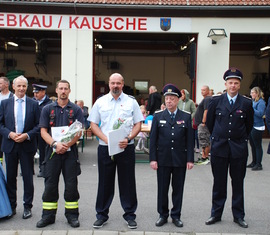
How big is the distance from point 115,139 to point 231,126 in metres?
1.64

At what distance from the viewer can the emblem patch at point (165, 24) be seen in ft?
42.2

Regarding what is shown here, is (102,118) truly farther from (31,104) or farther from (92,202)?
(92,202)

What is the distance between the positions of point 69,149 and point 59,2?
354 inches

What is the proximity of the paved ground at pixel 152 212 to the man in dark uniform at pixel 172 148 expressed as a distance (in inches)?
15.1

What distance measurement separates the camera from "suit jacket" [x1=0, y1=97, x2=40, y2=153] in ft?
16.8

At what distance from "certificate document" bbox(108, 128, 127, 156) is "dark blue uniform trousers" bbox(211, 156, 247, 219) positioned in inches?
55.9

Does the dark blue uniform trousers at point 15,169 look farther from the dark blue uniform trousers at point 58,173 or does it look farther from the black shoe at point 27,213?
the dark blue uniform trousers at point 58,173

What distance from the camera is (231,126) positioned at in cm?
488

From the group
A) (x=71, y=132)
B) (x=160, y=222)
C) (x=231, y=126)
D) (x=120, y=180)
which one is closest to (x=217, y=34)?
(x=231, y=126)

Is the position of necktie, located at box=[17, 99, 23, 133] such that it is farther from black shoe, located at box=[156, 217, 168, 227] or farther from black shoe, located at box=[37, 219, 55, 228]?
black shoe, located at box=[156, 217, 168, 227]

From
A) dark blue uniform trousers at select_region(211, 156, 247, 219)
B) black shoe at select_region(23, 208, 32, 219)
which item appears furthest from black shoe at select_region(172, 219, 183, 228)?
black shoe at select_region(23, 208, 32, 219)

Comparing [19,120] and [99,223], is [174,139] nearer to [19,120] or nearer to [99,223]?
[99,223]

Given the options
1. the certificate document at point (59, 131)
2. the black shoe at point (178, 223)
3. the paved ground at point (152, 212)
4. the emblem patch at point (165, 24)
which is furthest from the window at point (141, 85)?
the certificate document at point (59, 131)

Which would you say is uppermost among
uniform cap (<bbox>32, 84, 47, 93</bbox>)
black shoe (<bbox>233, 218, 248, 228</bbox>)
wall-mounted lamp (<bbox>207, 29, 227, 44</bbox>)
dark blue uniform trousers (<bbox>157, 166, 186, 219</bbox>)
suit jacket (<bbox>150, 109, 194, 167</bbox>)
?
wall-mounted lamp (<bbox>207, 29, 227, 44</bbox>)
